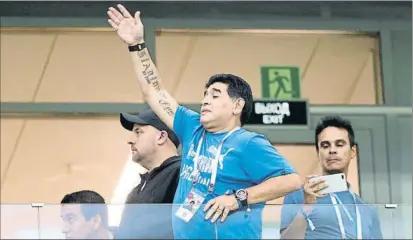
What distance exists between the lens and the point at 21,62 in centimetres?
916

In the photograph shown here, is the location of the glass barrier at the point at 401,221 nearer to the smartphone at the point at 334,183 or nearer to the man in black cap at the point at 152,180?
the smartphone at the point at 334,183

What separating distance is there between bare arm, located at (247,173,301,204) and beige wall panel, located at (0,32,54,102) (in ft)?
12.6

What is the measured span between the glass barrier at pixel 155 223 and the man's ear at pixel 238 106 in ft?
1.97

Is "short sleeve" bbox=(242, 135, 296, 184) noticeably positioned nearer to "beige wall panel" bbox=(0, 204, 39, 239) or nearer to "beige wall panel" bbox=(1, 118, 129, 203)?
Result: "beige wall panel" bbox=(0, 204, 39, 239)

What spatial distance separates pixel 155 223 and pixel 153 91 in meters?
1.00

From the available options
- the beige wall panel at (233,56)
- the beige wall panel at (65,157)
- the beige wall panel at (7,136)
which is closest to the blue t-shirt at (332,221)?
the beige wall panel at (65,157)

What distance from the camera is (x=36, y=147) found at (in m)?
8.93

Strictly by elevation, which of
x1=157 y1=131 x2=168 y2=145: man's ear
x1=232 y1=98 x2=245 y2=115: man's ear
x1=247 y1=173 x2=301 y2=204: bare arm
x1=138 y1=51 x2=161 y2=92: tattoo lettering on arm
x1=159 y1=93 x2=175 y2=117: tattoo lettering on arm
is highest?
x1=138 y1=51 x2=161 y2=92: tattoo lettering on arm

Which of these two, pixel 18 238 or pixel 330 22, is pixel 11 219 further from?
pixel 330 22

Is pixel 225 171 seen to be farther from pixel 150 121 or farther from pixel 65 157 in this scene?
pixel 65 157

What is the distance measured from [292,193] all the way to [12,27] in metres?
4.15

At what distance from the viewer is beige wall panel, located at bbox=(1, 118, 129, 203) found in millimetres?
8719

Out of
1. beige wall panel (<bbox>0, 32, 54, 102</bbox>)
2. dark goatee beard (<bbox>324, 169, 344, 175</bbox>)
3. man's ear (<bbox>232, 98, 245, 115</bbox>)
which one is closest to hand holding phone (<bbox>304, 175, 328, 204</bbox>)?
dark goatee beard (<bbox>324, 169, 344, 175</bbox>)

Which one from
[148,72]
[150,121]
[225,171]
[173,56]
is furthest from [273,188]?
[173,56]
